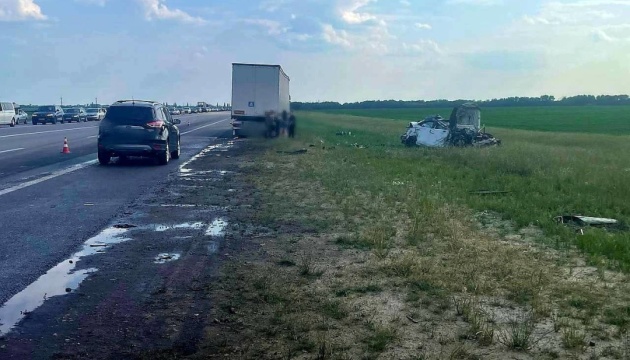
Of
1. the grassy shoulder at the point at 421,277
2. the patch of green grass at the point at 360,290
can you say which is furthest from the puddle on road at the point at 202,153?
the patch of green grass at the point at 360,290

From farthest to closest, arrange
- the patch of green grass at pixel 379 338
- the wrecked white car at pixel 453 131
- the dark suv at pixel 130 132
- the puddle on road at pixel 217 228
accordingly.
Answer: the wrecked white car at pixel 453 131
the dark suv at pixel 130 132
the puddle on road at pixel 217 228
the patch of green grass at pixel 379 338

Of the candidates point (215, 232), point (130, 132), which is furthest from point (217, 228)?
point (130, 132)

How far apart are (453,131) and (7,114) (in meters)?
37.3

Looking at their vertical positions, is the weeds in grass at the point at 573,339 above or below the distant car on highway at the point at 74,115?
above

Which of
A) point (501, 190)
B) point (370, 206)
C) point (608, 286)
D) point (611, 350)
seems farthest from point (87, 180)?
point (611, 350)

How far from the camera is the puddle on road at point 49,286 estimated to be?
6559mm

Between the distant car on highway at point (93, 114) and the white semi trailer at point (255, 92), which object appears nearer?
the white semi trailer at point (255, 92)

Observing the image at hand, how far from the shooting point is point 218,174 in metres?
20.5

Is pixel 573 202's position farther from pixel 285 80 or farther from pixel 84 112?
pixel 84 112

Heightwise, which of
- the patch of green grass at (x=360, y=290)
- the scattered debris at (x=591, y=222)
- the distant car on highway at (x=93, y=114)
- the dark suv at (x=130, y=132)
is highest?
the dark suv at (x=130, y=132)

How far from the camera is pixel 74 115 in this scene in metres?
76.2

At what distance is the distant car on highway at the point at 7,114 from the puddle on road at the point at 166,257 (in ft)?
168

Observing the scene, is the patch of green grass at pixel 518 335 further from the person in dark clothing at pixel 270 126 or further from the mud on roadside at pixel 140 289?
the person in dark clothing at pixel 270 126

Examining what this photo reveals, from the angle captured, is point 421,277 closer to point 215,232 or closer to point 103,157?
point 215,232
